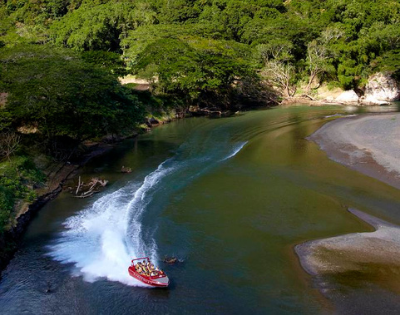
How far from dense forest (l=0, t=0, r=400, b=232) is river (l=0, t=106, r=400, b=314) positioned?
17.7 feet

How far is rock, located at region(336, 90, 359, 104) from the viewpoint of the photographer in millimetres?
84575

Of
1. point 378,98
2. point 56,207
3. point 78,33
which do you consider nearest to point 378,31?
point 378,98

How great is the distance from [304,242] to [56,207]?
720 inches

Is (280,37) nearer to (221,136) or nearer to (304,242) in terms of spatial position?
(221,136)

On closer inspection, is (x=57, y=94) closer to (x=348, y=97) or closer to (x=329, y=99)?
(x=329, y=99)

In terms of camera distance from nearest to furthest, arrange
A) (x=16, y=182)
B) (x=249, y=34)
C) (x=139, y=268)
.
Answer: (x=139, y=268) < (x=16, y=182) < (x=249, y=34)

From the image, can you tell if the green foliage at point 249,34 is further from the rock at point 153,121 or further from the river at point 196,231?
the river at point 196,231

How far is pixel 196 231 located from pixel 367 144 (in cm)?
2787

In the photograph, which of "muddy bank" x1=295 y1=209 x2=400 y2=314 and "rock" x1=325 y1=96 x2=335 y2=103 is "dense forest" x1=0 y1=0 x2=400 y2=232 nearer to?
"rock" x1=325 y1=96 x2=335 y2=103

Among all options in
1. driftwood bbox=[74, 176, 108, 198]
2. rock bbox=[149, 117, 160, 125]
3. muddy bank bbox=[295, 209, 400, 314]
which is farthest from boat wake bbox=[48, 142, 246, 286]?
rock bbox=[149, 117, 160, 125]

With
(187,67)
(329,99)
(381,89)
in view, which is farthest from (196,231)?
(381,89)

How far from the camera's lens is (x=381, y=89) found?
3361 inches

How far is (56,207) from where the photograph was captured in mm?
28484

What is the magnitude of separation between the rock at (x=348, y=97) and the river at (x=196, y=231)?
48228mm
